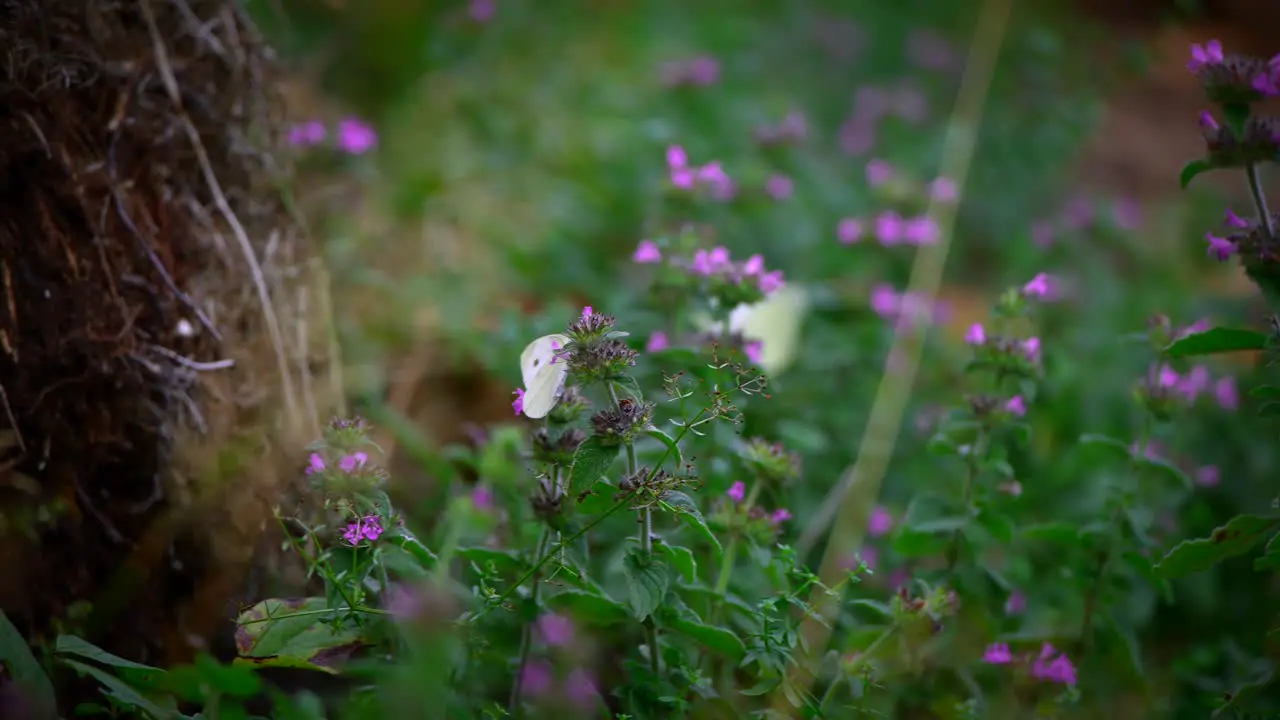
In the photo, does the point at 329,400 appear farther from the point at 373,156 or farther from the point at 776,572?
Result: the point at 373,156

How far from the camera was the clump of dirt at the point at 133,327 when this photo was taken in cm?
166

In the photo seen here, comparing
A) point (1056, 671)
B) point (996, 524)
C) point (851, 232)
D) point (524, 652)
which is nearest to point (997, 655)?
point (1056, 671)

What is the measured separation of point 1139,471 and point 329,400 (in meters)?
1.71

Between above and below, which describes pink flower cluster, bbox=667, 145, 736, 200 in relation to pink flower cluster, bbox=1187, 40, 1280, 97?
below

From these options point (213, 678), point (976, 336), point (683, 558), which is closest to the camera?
point (213, 678)

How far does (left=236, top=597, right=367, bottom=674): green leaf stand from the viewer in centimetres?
142

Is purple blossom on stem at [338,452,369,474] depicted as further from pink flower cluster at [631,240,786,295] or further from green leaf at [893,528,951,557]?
green leaf at [893,528,951,557]

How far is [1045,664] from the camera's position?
189 cm

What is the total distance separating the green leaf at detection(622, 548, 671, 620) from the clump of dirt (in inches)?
31.8

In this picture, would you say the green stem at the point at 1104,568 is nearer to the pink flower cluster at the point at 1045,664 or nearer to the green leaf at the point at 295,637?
the pink flower cluster at the point at 1045,664

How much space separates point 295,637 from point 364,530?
22cm

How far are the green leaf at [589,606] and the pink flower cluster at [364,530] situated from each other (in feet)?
0.98

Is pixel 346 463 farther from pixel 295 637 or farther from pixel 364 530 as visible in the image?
pixel 295 637

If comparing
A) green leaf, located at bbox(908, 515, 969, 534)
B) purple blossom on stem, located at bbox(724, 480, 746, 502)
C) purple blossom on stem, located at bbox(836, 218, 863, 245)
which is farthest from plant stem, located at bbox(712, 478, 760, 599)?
purple blossom on stem, located at bbox(836, 218, 863, 245)
